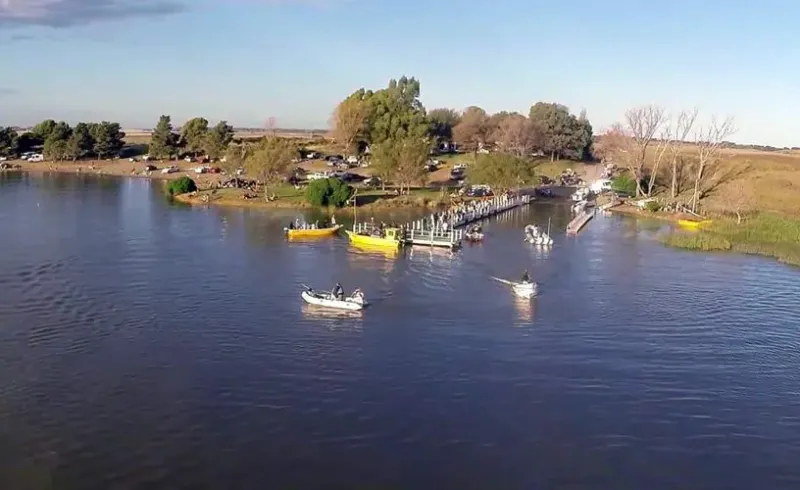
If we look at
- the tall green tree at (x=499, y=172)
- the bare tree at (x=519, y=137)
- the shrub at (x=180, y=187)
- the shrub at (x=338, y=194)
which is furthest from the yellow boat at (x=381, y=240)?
the bare tree at (x=519, y=137)

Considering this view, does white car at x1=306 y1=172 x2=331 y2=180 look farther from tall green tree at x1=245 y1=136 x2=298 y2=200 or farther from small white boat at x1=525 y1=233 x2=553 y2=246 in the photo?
small white boat at x1=525 y1=233 x2=553 y2=246

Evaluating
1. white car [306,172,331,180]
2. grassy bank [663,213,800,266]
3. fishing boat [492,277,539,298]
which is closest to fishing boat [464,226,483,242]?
grassy bank [663,213,800,266]

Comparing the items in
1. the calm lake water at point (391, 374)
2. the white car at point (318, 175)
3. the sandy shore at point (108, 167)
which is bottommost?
the calm lake water at point (391, 374)

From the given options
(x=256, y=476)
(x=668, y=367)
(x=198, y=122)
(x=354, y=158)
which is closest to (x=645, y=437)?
(x=668, y=367)

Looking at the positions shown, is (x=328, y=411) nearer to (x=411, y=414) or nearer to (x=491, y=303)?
(x=411, y=414)

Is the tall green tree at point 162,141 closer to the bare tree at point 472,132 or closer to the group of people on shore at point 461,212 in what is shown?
the bare tree at point 472,132

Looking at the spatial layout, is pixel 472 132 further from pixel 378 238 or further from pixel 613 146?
pixel 378 238
